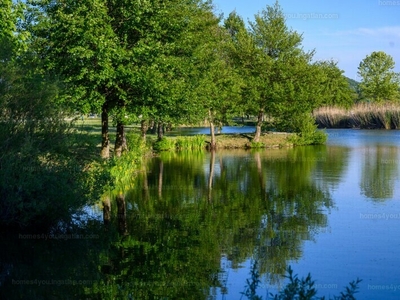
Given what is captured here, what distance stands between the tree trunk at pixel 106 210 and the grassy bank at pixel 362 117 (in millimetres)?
64218

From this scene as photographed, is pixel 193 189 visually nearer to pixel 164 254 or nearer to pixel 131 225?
pixel 131 225

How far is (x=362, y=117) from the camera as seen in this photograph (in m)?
82.9

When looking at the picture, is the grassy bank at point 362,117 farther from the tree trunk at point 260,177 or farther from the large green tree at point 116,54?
the large green tree at point 116,54

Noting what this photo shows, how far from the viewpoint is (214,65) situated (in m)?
Result: 45.2

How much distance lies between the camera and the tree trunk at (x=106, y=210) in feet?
64.0

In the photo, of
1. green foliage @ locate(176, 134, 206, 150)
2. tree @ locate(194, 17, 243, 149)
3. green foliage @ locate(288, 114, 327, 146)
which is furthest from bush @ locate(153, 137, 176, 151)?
green foliage @ locate(288, 114, 327, 146)

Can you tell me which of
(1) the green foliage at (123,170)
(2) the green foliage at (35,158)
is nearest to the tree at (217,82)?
(1) the green foliage at (123,170)

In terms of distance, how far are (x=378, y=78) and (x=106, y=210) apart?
95.6m

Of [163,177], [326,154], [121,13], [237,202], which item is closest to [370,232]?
[237,202]

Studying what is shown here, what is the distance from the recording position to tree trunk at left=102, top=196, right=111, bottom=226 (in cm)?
1951

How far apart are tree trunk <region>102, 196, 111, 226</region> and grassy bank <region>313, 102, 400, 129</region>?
64218 millimetres

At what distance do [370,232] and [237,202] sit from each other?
662 cm

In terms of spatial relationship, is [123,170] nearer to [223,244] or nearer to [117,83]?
[117,83]

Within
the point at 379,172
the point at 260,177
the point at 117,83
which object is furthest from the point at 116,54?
the point at 379,172
